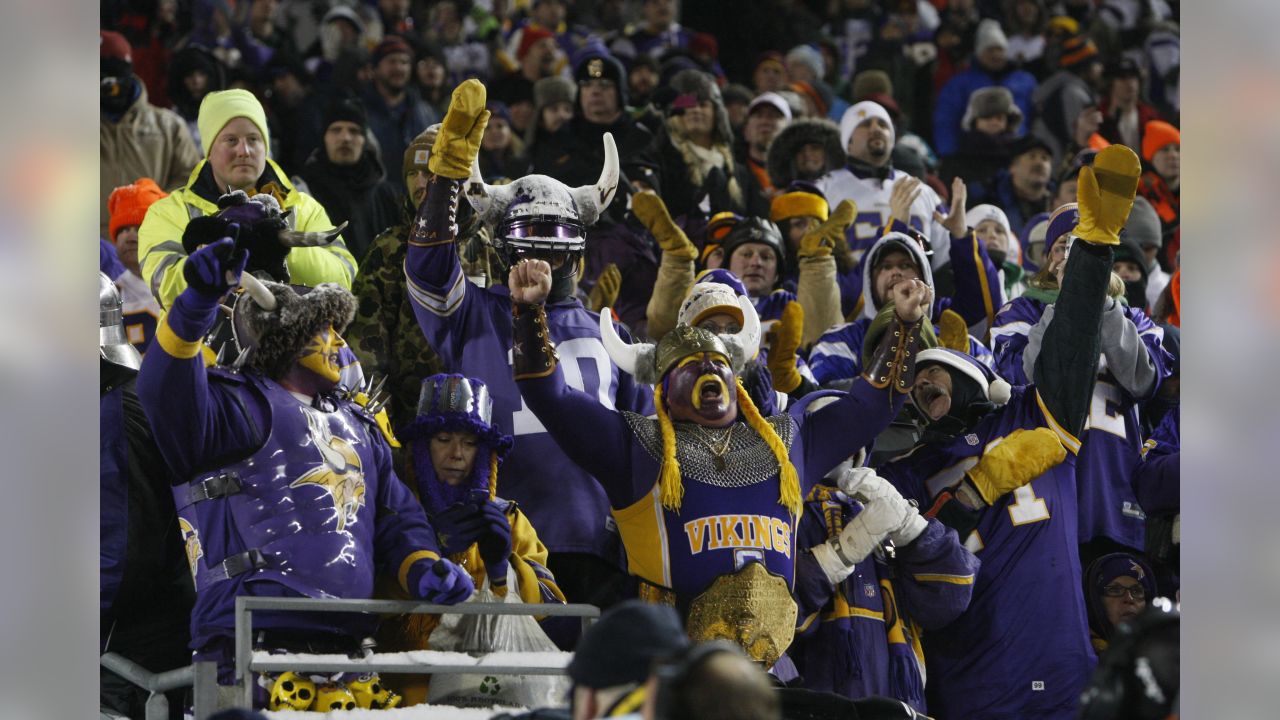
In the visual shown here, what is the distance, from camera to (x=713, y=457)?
6895mm

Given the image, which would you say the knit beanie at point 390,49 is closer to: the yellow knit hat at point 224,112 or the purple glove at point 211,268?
the yellow knit hat at point 224,112

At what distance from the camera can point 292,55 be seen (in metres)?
12.9

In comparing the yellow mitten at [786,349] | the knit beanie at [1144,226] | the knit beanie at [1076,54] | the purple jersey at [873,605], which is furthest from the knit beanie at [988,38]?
the purple jersey at [873,605]

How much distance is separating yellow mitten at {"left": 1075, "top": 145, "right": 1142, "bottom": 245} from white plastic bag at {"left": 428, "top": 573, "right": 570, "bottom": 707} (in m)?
2.44

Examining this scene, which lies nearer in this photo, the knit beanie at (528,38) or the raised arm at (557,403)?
the raised arm at (557,403)

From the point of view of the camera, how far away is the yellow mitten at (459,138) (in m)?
7.21

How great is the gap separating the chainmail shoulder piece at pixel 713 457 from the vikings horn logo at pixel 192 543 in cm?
149

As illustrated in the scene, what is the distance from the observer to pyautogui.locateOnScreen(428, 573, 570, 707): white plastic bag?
6.32m
